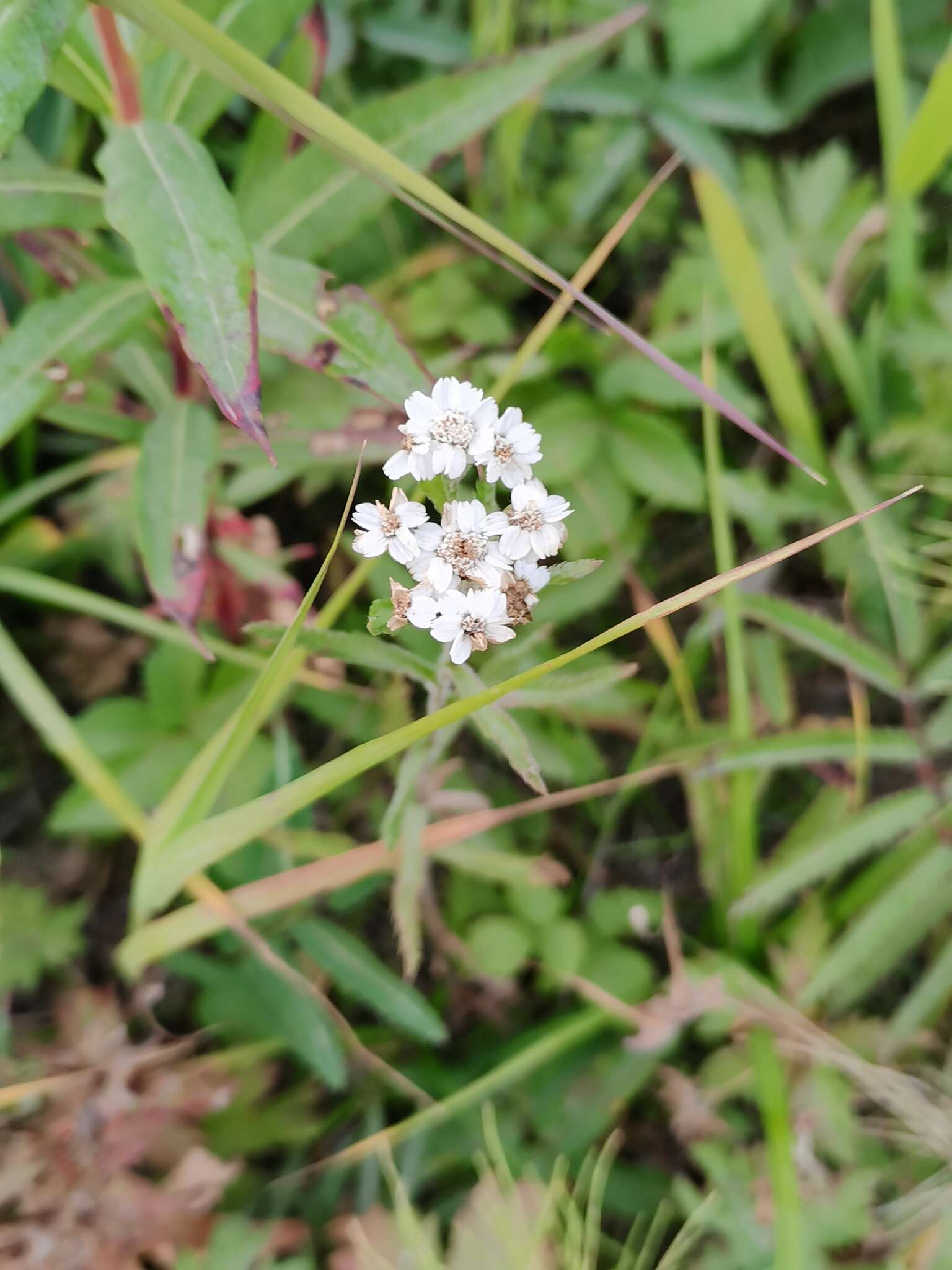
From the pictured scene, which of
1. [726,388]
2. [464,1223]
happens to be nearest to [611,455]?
[726,388]

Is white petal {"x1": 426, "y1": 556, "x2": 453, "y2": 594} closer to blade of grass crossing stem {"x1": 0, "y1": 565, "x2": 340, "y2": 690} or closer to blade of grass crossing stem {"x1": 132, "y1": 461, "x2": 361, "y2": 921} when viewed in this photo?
blade of grass crossing stem {"x1": 132, "y1": 461, "x2": 361, "y2": 921}

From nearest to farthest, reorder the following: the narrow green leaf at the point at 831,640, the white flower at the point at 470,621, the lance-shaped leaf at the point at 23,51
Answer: the lance-shaped leaf at the point at 23,51 → the white flower at the point at 470,621 → the narrow green leaf at the point at 831,640

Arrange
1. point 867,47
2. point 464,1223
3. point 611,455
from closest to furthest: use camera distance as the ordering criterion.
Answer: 1. point 464,1223
2. point 611,455
3. point 867,47

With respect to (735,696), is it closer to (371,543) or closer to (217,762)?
(371,543)

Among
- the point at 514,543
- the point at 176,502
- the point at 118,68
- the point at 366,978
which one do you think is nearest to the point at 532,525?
the point at 514,543

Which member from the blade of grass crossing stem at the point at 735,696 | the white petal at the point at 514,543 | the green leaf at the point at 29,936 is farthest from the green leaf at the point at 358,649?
the green leaf at the point at 29,936

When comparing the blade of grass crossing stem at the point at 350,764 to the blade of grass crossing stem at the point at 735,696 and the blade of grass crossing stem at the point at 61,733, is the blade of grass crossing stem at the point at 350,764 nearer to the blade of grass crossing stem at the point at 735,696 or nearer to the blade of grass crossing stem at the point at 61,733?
the blade of grass crossing stem at the point at 61,733

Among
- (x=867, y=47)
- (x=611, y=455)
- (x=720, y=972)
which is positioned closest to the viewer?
(x=720, y=972)

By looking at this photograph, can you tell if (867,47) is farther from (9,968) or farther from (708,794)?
(9,968)
